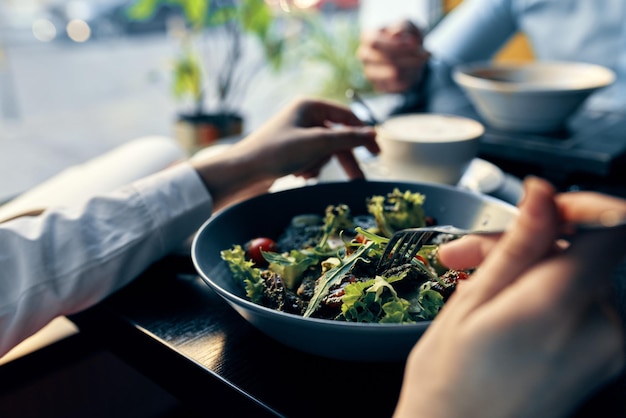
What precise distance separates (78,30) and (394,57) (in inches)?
241

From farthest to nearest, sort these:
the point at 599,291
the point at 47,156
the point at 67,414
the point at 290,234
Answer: the point at 47,156
the point at 67,414
the point at 290,234
the point at 599,291

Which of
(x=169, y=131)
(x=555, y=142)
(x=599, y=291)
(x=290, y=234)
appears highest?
(x=599, y=291)

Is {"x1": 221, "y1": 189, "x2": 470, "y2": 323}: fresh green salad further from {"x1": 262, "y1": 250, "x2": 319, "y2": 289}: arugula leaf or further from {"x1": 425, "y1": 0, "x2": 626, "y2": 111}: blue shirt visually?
{"x1": 425, "y1": 0, "x2": 626, "y2": 111}: blue shirt

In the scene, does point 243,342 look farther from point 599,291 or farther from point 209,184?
point 599,291

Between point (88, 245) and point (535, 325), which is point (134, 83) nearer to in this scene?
point (88, 245)

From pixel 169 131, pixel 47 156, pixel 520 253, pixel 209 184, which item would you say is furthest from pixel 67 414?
pixel 169 131

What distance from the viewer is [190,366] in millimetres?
647

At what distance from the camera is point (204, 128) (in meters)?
2.30

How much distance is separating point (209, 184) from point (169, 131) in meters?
3.02

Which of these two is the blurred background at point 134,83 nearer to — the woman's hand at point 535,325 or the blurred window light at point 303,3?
the blurred window light at point 303,3

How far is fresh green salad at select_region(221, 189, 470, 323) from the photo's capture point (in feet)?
1.93

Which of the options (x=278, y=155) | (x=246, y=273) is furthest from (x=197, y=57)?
(x=246, y=273)

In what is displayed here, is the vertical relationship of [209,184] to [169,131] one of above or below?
above

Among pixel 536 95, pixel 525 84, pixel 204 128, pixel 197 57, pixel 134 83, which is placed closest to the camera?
pixel 536 95
